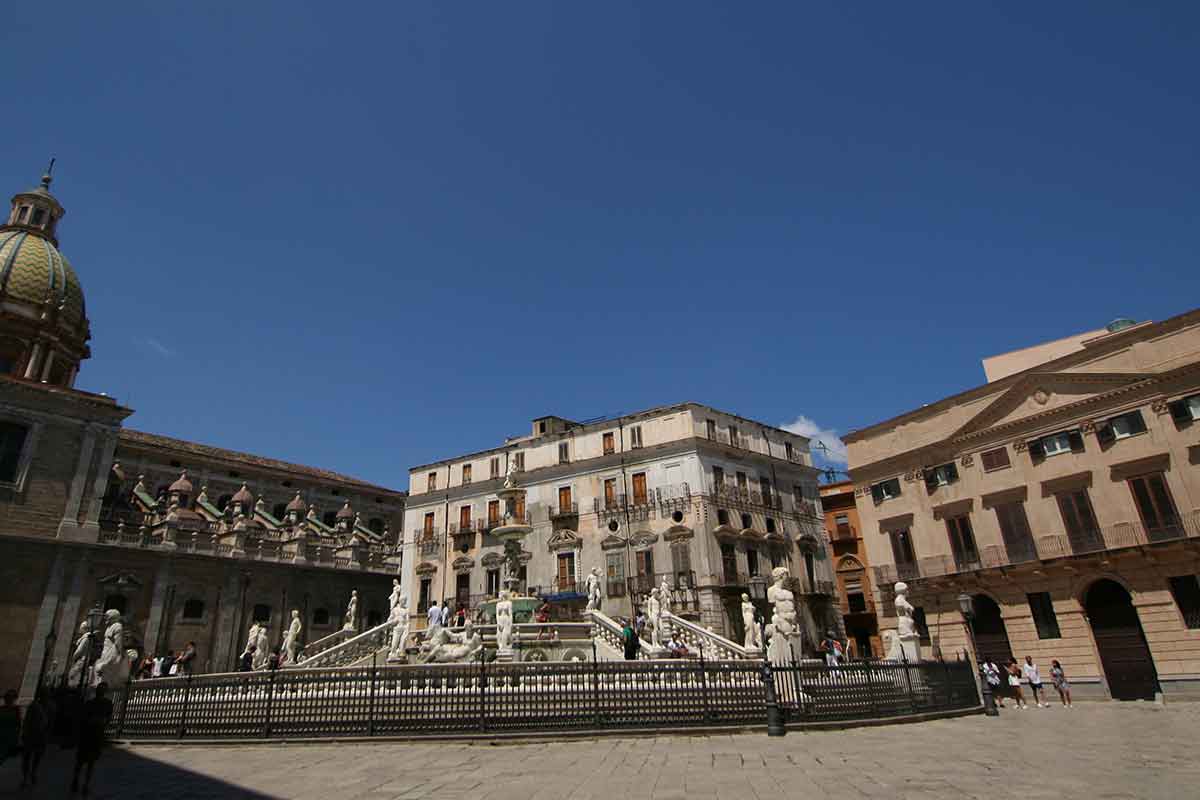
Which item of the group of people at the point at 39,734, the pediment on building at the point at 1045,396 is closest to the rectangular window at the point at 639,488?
the pediment on building at the point at 1045,396

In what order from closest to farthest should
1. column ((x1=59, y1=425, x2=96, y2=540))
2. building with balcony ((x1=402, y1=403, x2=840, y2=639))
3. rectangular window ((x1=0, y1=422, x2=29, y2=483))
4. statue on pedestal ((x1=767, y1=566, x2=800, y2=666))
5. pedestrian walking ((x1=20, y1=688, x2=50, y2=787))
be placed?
pedestrian walking ((x1=20, y1=688, x2=50, y2=787)), statue on pedestal ((x1=767, y1=566, x2=800, y2=666)), rectangular window ((x1=0, y1=422, x2=29, y2=483)), column ((x1=59, y1=425, x2=96, y2=540)), building with balcony ((x1=402, y1=403, x2=840, y2=639))

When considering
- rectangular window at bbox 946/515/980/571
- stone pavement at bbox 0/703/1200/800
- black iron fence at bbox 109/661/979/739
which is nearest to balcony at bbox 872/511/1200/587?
rectangular window at bbox 946/515/980/571

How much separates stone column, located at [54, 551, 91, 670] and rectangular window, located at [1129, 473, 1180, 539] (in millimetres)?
41266

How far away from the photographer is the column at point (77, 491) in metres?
30.7

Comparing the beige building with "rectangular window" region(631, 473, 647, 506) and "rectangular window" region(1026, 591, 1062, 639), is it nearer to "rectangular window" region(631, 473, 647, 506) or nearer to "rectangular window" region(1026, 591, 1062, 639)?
"rectangular window" region(1026, 591, 1062, 639)

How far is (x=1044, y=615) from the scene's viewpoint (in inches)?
942

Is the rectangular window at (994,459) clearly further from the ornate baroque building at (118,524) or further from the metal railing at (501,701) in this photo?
the ornate baroque building at (118,524)

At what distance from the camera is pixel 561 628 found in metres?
20.5

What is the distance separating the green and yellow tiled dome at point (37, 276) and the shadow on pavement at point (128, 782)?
1363 inches

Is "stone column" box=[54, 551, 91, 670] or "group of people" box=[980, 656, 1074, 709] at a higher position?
"stone column" box=[54, 551, 91, 670]

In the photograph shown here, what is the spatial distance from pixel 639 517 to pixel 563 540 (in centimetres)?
463

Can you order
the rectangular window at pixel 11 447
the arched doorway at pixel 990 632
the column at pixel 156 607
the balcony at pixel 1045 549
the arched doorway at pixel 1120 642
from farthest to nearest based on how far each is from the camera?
the column at pixel 156 607
the rectangular window at pixel 11 447
the arched doorway at pixel 990 632
the arched doorway at pixel 1120 642
the balcony at pixel 1045 549

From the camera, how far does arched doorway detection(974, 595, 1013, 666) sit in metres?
24.7

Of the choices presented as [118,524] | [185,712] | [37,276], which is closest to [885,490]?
[185,712]
